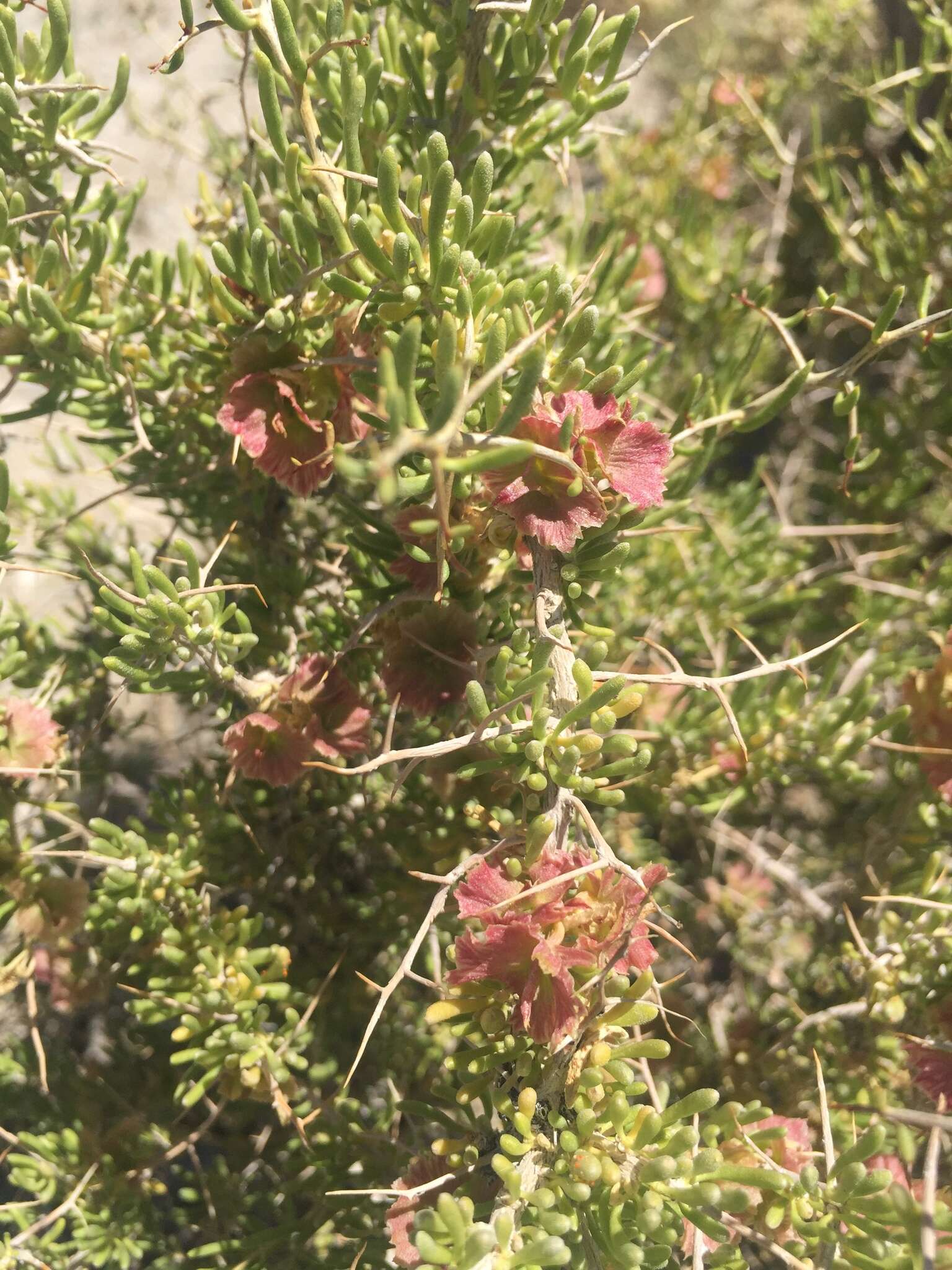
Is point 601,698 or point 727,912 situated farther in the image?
point 727,912

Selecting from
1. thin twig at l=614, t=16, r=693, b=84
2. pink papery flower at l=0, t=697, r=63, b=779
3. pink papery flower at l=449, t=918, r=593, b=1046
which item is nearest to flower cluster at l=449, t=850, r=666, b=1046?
pink papery flower at l=449, t=918, r=593, b=1046

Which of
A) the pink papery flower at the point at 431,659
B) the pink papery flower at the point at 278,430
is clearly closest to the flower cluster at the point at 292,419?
the pink papery flower at the point at 278,430

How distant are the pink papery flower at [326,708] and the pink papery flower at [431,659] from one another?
0.21 feet

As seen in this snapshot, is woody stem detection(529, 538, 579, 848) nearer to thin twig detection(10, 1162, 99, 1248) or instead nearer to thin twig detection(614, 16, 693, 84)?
thin twig detection(614, 16, 693, 84)

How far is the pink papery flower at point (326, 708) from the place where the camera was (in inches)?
29.3

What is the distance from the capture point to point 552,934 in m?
0.55

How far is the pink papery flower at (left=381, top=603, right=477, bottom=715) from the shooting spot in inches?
28.5

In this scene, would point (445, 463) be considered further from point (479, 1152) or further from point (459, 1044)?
point (459, 1044)

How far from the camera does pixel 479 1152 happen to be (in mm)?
648

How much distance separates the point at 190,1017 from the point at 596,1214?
40 centimetres

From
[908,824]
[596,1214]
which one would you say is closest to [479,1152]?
[596,1214]

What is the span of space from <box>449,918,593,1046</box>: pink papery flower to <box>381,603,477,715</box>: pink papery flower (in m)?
0.22

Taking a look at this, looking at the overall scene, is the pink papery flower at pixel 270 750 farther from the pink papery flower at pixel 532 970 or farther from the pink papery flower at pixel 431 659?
the pink papery flower at pixel 532 970

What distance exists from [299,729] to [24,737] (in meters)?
0.30
